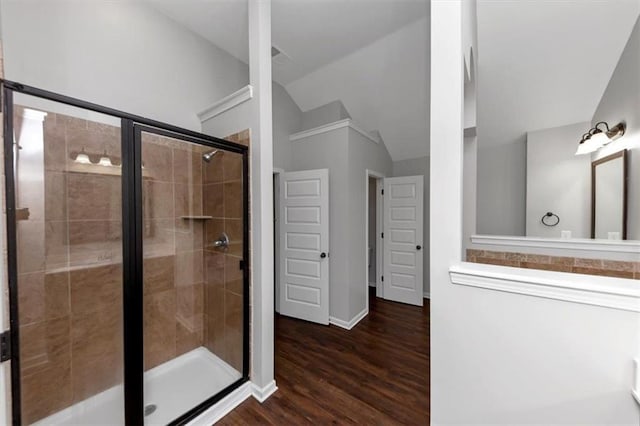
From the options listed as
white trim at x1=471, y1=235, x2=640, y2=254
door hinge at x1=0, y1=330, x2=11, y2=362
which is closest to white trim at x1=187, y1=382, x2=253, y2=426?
door hinge at x1=0, y1=330, x2=11, y2=362

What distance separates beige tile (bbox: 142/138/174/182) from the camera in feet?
5.57

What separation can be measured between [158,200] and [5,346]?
4.04 ft

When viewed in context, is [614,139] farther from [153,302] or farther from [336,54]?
[153,302]

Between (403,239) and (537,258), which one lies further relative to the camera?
(403,239)

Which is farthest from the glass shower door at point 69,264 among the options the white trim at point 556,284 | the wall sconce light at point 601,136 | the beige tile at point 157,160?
the wall sconce light at point 601,136

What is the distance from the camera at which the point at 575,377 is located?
3.16 feet

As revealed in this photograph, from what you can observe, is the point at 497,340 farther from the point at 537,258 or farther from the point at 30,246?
the point at 30,246

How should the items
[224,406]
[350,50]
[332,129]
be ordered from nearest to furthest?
[224,406] → [350,50] → [332,129]

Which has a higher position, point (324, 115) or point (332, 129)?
point (324, 115)

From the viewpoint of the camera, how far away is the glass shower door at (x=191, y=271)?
190 centimetres

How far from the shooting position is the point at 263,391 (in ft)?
6.10

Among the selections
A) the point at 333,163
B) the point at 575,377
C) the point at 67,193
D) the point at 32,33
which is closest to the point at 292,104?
the point at 333,163

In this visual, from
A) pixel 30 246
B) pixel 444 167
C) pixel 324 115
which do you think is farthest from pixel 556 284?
pixel 324 115

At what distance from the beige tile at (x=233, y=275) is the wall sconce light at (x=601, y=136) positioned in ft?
11.6
